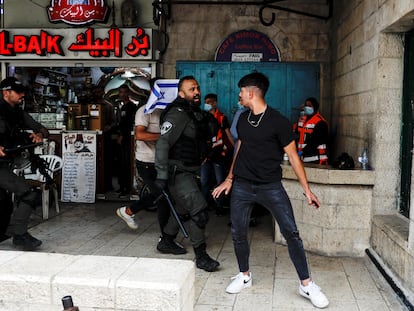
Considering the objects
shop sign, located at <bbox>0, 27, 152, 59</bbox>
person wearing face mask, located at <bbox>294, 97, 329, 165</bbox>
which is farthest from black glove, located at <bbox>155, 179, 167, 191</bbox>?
shop sign, located at <bbox>0, 27, 152, 59</bbox>

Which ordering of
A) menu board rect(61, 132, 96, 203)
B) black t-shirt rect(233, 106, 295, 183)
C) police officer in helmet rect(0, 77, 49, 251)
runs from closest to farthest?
black t-shirt rect(233, 106, 295, 183) < police officer in helmet rect(0, 77, 49, 251) < menu board rect(61, 132, 96, 203)

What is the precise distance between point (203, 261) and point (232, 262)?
1.37ft

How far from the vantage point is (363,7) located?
Result: 20.1 feet

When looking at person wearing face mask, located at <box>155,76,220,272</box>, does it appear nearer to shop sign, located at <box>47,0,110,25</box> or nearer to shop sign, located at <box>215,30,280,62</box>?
shop sign, located at <box>215,30,280,62</box>

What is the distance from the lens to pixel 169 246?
5.75 metres

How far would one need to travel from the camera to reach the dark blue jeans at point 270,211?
421 cm

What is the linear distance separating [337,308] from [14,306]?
2618mm

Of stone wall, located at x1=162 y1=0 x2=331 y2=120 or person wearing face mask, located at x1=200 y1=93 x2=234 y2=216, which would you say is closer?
person wearing face mask, located at x1=200 y1=93 x2=234 y2=216

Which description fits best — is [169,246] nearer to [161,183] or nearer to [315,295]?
[161,183]

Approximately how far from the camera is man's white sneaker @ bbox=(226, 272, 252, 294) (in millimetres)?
4461

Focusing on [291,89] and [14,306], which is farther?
[291,89]

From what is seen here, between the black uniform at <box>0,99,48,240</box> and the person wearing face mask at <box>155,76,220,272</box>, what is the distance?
158 cm

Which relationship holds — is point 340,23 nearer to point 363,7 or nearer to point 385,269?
point 363,7

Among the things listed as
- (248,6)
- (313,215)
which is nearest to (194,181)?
(313,215)
